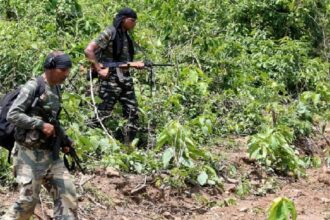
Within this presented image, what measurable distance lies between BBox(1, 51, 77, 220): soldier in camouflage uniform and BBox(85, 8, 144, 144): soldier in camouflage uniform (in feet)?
8.59

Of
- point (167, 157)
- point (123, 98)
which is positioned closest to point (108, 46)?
point (123, 98)

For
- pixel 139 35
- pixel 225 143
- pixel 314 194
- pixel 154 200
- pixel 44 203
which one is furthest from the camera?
pixel 139 35

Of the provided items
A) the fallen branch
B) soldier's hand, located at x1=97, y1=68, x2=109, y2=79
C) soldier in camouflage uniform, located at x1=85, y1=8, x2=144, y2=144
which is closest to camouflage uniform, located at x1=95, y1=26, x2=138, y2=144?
soldier in camouflage uniform, located at x1=85, y1=8, x2=144, y2=144

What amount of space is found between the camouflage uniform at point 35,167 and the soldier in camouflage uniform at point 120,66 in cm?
264

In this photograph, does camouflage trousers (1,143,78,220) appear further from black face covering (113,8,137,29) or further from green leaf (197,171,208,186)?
black face covering (113,8,137,29)

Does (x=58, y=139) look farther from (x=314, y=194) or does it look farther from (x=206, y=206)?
(x=314, y=194)

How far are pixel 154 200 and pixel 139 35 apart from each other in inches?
171

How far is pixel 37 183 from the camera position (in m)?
4.59

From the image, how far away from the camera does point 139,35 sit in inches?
400

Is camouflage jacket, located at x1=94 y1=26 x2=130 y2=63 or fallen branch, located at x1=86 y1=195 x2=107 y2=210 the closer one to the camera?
fallen branch, located at x1=86 y1=195 x2=107 y2=210

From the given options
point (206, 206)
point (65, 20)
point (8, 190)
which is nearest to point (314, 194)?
point (206, 206)

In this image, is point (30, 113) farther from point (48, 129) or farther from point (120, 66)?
point (120, 66)

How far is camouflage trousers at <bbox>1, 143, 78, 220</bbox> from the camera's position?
4547 mm

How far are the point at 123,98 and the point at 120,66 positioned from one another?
0.45 meters
